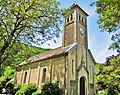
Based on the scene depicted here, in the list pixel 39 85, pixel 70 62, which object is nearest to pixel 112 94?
pixel 70 62

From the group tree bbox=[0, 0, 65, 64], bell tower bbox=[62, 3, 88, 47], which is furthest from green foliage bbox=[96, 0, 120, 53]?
bell tower bbox=[62, 3, 88, 47]

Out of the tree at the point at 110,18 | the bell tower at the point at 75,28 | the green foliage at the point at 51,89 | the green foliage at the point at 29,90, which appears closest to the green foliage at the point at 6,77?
the green foliage at the point at 29,90

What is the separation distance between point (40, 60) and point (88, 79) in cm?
868

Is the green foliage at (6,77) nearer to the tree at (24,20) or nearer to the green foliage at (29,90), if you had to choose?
the green foliage at (29,90)

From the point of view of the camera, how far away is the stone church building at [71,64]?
1975cm

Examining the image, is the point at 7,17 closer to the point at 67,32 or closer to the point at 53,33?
the point at 53,33

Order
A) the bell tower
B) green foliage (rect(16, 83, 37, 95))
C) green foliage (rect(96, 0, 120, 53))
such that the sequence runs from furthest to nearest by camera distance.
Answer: the bell tower, green foliage (rect(16, 83, 37, 95)), green foliage (rect(96, 0, 120, 53))

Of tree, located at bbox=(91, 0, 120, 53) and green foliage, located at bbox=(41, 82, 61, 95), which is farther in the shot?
green foliage, located at bbox=(41, 82, 61, 95)

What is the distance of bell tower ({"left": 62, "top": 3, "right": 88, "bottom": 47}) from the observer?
23.2m

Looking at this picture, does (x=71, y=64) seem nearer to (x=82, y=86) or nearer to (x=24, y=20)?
(x=82, y=86)

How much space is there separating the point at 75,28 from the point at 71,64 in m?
6.33

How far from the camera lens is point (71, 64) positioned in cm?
2028

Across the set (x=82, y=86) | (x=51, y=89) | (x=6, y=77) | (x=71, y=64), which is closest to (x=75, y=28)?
(x=71, y=64)

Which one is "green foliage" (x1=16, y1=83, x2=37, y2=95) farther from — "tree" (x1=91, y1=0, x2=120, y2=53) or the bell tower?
"tree" (x1=91, y1=0, x2=120, y2=53)
